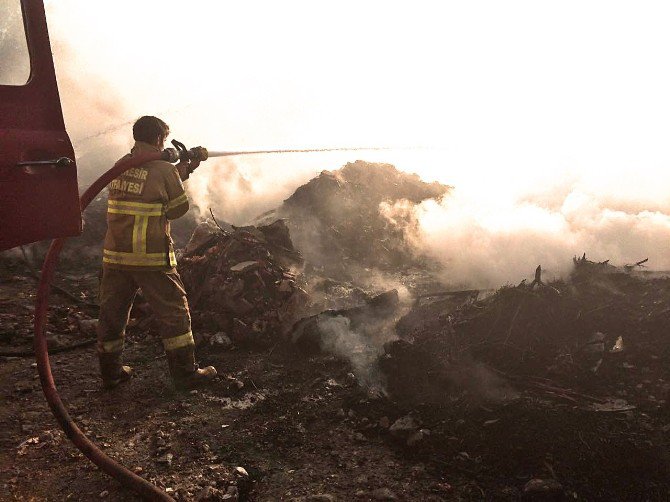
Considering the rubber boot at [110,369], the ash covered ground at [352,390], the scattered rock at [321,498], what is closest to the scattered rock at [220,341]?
the ash covered ground at [352,390]

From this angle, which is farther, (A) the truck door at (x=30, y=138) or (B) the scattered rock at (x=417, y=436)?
(B) the scattered rock at (x=417, y=436)

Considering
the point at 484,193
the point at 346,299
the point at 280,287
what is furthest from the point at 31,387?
the point at 484,193

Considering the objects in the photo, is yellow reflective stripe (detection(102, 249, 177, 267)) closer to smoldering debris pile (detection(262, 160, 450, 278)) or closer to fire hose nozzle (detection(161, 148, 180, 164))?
fire hose nozzle (detection(161, 148, 180, 164))

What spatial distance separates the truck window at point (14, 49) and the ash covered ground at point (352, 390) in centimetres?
215

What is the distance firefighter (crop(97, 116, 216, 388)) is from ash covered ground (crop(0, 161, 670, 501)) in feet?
1.13

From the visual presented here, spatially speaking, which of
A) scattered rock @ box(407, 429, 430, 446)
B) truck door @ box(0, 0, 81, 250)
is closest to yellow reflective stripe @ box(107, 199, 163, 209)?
truck door @ box(0, 0, 81, 250)

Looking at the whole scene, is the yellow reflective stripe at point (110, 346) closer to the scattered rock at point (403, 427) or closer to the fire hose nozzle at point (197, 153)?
the fire hose nozzle at point (197, 153)

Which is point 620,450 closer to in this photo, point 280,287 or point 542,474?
point 542,474

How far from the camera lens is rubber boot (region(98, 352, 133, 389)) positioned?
3.34 metres

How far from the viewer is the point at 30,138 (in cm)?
202

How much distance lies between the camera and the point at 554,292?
432cm

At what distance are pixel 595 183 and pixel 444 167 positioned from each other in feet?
11.4

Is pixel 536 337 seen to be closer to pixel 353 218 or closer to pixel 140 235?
pixel 140 235

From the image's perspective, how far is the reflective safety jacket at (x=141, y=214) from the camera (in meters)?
3.12
